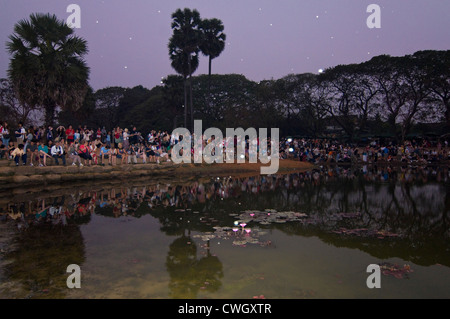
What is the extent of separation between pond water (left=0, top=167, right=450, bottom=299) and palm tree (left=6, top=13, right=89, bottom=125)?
329 inches

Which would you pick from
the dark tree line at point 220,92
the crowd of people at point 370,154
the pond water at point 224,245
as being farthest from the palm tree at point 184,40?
the pond water at point 224,245

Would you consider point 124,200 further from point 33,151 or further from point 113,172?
point 33,151

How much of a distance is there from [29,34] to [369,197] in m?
19.6

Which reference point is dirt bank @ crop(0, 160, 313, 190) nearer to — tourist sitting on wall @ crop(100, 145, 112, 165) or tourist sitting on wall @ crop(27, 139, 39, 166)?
tourist sitting on wall @ crop(100, 145, 112, 165)

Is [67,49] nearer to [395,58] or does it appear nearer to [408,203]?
[408,203]

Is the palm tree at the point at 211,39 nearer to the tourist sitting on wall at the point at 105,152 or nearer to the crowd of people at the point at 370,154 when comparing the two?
→ the crowd of people at the point at 370,154

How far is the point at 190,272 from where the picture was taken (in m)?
5.21

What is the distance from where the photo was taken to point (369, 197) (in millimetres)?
12219

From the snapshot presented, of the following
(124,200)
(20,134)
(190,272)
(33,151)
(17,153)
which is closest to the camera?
(190,272)

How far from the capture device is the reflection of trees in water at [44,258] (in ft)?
15.0

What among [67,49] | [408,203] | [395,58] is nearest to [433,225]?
[408,203]

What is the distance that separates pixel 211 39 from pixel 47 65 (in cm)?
2023

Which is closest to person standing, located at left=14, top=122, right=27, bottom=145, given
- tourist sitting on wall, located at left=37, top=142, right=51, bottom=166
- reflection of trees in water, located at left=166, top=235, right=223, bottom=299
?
tourist sitting on wall, located at left=37, top=142, right=51, bottom=166

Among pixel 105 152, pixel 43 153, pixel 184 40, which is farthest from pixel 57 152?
pixel 184 40
